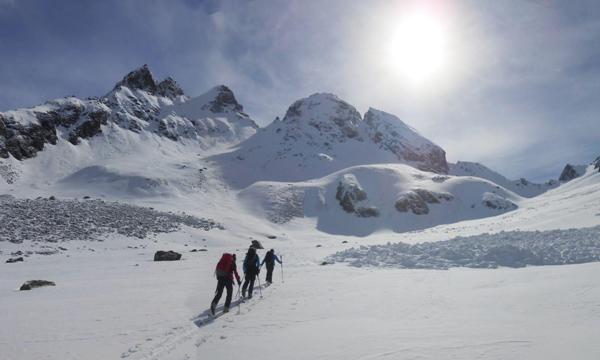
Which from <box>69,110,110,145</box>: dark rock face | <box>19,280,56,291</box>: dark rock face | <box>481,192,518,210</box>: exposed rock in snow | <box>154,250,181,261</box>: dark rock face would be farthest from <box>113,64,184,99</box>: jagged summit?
<box>19,280,56,291</box>: dark rock face

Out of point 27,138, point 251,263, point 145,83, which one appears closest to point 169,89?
point 145,83

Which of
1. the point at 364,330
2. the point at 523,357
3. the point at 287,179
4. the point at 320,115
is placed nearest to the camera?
the point at 523,357

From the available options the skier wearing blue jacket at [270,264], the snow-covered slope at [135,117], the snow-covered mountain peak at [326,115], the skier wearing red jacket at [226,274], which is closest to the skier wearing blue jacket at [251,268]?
the skier wearing red jacket at [226,274]

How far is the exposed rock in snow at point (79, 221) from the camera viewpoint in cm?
4113

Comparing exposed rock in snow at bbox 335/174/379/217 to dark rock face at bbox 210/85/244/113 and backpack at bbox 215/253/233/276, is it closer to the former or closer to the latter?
backpack at bbox 215/253/233/276

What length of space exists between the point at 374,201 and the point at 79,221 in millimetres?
69636

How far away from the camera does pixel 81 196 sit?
69812 millimetres

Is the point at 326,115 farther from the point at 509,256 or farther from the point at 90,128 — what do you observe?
the point at 509,256

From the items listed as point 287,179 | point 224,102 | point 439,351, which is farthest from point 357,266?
point 224,102

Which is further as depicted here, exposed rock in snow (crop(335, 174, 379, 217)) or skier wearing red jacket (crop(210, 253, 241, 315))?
exposed rock in snow (crop(335, 174, 379, 217))

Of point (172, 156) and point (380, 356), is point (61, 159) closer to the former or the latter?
point (172, 156)

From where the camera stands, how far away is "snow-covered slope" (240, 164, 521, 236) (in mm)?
87125

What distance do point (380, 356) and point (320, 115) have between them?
15871 centimetres

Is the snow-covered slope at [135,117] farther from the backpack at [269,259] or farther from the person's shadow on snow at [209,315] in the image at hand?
the person's shadow on snow at [209,315]
